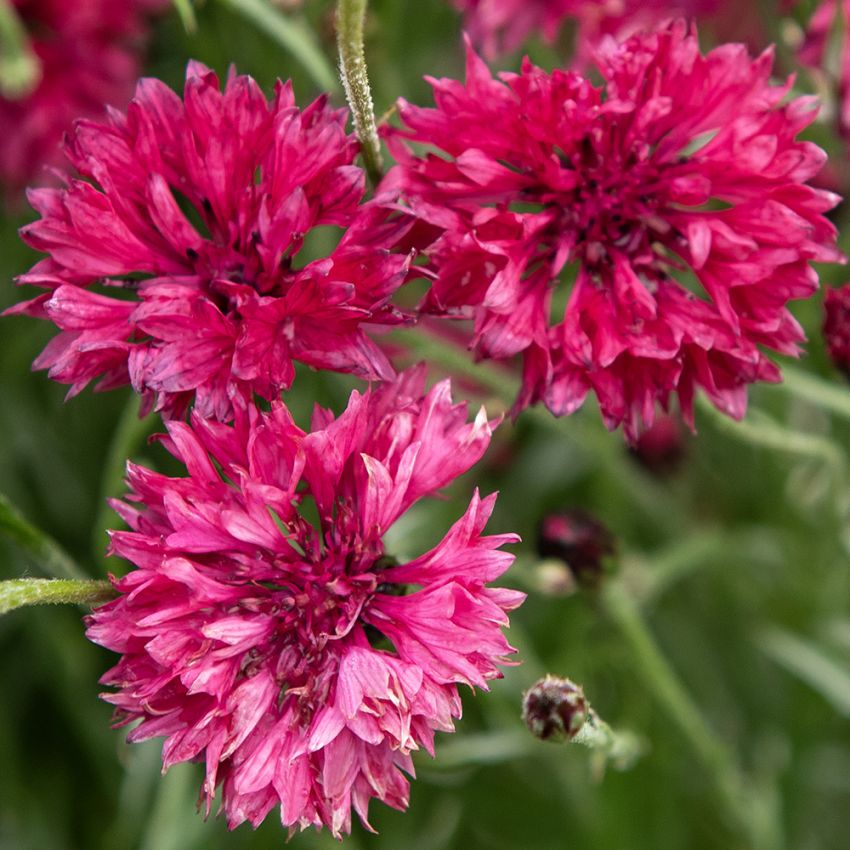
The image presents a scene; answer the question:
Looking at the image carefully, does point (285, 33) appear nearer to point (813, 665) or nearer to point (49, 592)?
point (49, 592)

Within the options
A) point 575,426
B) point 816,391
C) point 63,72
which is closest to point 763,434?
point 816,391

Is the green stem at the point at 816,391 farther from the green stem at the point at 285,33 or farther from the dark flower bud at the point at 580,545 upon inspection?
the green stem at the point at 285,33

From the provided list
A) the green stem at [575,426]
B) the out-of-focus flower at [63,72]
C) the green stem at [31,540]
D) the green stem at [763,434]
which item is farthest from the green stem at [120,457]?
the out-of-focus flower at [63,72]

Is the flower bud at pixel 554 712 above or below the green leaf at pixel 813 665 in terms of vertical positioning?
above

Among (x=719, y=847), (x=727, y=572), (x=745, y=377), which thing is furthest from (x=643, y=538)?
(x=745, y=377)

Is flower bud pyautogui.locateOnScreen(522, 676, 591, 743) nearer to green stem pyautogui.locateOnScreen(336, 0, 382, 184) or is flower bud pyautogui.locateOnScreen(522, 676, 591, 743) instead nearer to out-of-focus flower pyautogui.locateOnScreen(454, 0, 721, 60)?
green stem pyautogui.locateOnScreen(336, 0, 382, 184)

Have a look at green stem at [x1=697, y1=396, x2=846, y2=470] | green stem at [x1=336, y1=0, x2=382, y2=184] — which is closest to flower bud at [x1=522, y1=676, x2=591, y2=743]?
green stem at [x1=697, y1=396, x2=846, y2=470]
